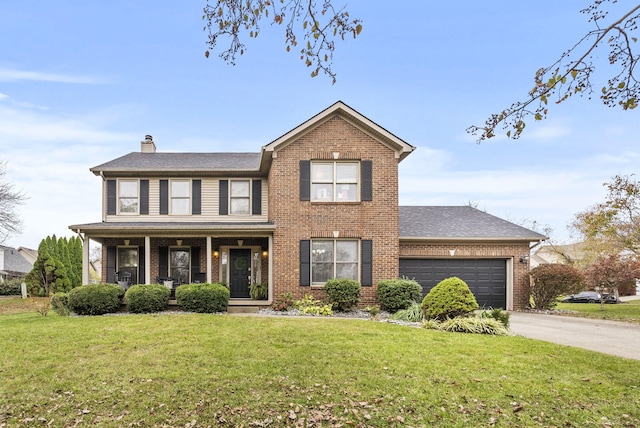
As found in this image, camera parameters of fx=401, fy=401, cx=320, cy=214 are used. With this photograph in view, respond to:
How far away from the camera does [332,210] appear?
45.0 feet

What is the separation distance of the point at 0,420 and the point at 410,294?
10378 mm

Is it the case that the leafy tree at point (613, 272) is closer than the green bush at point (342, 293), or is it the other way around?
the green bush at point (342, 293)

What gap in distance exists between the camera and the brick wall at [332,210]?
44.7 ft

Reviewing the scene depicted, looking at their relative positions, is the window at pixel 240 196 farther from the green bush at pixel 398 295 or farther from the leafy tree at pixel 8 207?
the leafy tree at pixel 8 207

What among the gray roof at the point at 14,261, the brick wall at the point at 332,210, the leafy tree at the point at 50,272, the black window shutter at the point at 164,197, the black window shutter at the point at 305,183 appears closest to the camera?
the brick wall at the point at 332,210

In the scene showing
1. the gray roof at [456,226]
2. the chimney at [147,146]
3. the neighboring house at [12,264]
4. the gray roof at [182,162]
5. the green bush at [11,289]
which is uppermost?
the chimney at [147,146]

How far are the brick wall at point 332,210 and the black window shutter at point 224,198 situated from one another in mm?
3075

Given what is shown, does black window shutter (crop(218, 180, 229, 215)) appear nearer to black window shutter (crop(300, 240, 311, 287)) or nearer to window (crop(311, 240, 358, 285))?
black window shutter (crop(300, 240, 311, 287))

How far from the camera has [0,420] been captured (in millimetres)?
5094

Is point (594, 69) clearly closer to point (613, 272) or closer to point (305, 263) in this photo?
point (305, 263)

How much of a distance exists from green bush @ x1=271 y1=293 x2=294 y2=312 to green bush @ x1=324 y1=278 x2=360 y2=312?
4.10 ft

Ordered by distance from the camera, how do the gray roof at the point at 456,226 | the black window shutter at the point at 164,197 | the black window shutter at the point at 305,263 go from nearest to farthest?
the black window shutter at the point at 305,263
the gray roof at the point at 456,226
the black window shutter at the point at 164,197

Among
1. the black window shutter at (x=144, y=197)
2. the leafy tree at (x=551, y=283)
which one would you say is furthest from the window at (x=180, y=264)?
the leafy tree at (x=551, y=283)

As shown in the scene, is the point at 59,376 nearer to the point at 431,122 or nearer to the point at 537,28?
the point at 537,28
